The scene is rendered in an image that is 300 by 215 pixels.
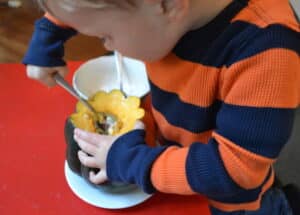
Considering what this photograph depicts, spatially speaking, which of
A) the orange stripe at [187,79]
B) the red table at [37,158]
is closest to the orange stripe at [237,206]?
the red table at [37,158]

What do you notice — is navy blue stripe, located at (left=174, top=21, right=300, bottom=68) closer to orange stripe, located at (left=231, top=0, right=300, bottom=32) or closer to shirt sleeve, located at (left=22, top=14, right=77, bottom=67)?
orange stripe, located at (left=231, top=0, right=300, bottom=32)

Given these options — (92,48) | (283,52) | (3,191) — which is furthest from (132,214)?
(92,48)

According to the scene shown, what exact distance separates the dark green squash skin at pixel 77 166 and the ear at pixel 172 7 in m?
0.22

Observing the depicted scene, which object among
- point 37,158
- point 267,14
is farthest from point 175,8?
point 37,158

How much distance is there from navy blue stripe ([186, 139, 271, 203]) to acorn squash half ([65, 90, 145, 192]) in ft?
0.36

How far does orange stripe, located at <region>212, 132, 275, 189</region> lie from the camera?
0.50 m

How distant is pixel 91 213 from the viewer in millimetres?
600

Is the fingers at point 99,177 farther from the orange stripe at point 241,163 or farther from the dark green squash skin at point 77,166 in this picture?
the orange stripe at point 241,163

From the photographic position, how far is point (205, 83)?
557 millimetres

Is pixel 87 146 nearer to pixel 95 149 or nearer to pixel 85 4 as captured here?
pixel 95 149

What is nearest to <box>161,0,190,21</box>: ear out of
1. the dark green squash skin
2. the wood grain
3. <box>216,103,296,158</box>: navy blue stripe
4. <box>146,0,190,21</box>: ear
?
<box>146,0,190,21</box>: ear

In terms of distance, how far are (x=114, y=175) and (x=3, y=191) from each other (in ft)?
0.52

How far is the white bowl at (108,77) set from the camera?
0.79 metres

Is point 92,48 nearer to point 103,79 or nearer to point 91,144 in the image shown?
point 103,79
